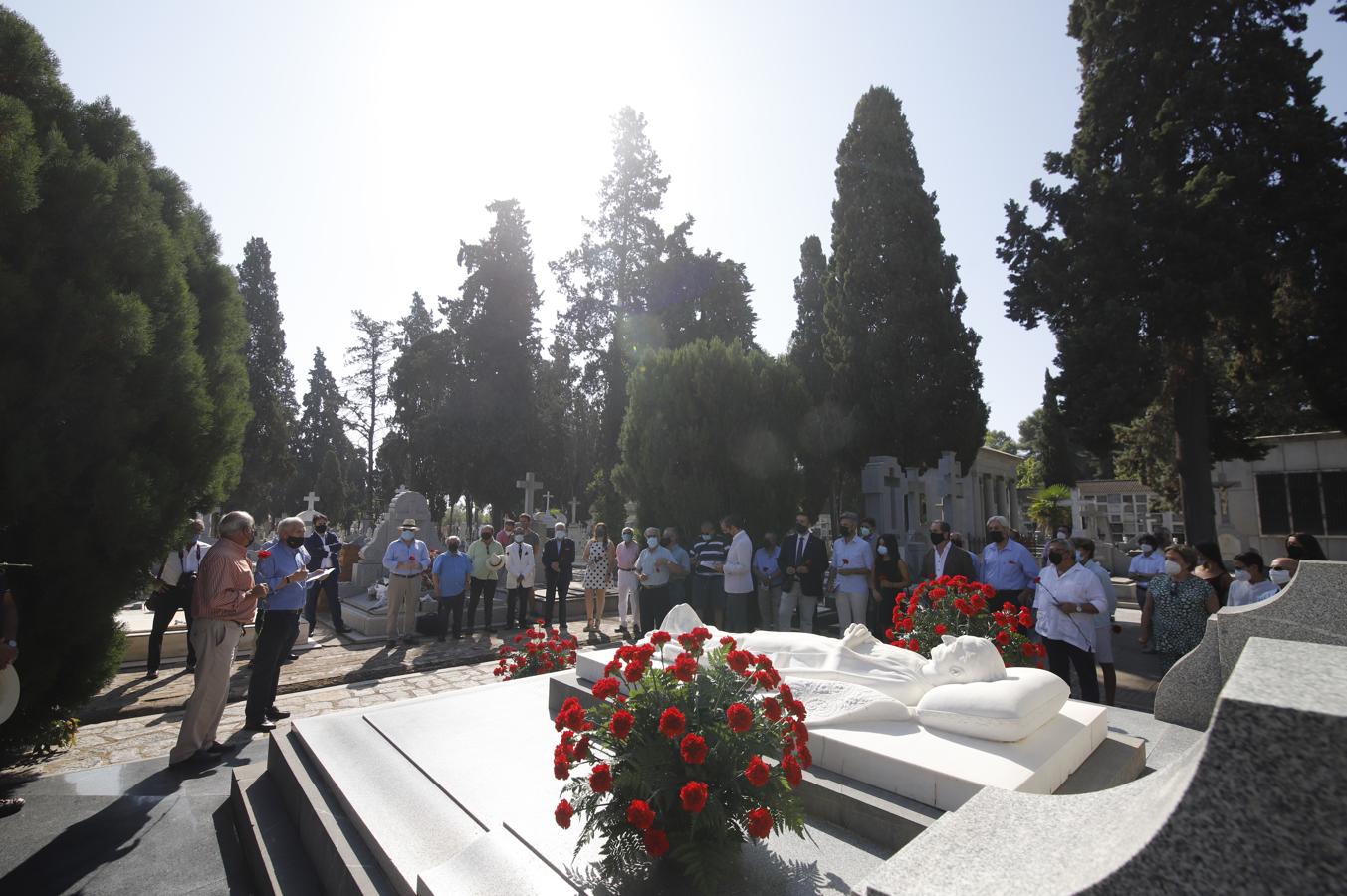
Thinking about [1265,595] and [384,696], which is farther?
[384,696]

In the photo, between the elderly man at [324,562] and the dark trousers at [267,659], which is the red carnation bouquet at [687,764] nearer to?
the dark trousers at [267,659]

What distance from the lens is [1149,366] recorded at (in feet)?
42.7

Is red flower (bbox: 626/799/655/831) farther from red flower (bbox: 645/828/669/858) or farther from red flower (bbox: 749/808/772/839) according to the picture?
red flower (bbox: 749/808/772/839)

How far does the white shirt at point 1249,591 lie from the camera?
4.82m

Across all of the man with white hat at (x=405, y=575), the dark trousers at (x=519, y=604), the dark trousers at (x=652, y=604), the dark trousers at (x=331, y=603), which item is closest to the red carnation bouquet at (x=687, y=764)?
the dark trousers at (x=652, y=604)

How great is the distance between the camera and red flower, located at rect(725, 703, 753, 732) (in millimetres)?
2100

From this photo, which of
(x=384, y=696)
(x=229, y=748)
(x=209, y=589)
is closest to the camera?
(x=209, y=589)

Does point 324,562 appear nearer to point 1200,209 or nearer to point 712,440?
point 712,440

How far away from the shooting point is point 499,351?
102 ft

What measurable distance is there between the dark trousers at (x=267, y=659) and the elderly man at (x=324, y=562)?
147 inches

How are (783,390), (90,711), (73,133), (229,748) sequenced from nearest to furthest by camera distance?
(73,133)
(229,748)
(90,711)
(783,390)

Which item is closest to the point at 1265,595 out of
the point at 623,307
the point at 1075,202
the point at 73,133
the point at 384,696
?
the point at 384,696

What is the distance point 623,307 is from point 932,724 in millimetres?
24132

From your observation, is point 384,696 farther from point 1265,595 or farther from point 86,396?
point 1265,595
